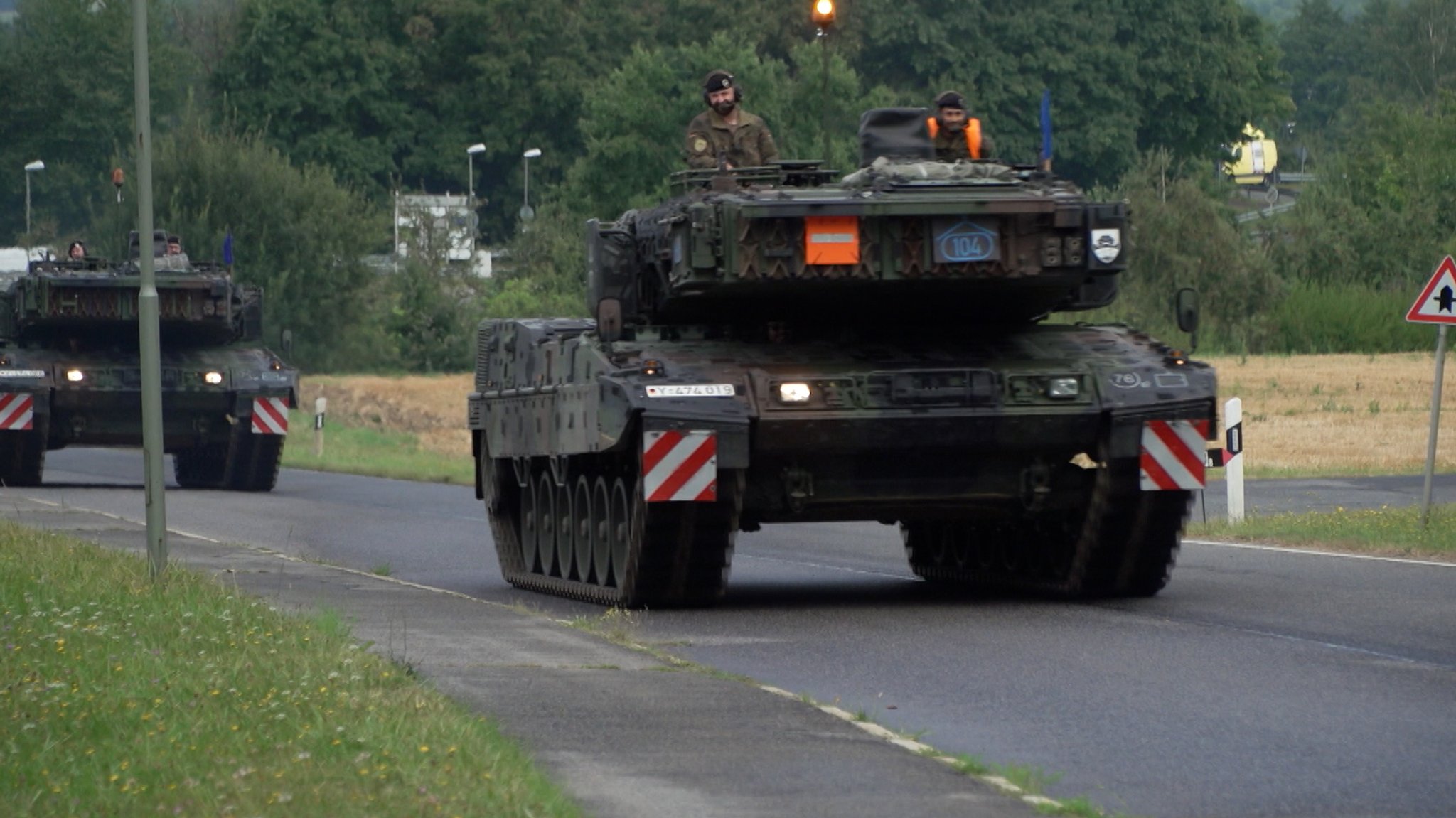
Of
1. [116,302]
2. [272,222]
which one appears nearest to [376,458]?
[116,302]

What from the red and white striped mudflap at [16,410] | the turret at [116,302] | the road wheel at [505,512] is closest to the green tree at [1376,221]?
the turret at [116,302]

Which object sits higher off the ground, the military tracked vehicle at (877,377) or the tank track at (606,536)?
the military tracked vehicle at (877,377)

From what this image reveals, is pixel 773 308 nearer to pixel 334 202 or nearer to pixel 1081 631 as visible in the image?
pixel 1081 631

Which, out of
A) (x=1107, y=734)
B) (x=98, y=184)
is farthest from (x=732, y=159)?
(x=98, y=184)

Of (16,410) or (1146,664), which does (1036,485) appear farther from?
(16,410)

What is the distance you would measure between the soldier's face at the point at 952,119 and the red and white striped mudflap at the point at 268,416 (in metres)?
17.0

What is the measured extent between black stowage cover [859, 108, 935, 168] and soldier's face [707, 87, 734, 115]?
901 mm

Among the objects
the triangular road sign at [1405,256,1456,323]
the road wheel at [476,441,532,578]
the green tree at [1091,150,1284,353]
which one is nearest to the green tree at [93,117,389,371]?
the green tree at [1091,150,1284,353]

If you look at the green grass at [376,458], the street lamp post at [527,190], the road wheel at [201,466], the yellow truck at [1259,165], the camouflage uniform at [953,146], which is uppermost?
the yellow truck at [1259,165]

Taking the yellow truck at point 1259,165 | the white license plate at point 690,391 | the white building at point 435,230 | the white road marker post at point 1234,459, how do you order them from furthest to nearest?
the yellow truck at point 1259,165 < the white building at point 435,230 < the white road marker post at point 1234,459 < the white license plate at point 690,391

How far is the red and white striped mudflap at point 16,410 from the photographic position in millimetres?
31047

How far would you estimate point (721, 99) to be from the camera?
16.5 m

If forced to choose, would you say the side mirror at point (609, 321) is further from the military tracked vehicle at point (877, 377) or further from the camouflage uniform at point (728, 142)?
the camouflage uniform at point (728, 142)

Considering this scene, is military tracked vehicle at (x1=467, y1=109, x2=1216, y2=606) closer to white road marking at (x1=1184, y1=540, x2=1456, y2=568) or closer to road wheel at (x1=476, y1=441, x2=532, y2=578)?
road wheel at (x1=476, y1=441, x2=532, y2=578)
